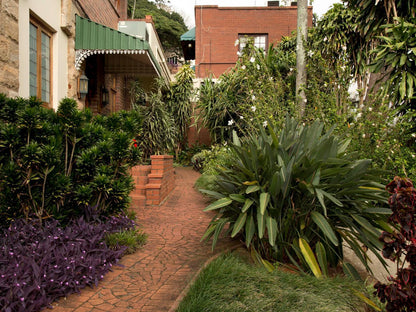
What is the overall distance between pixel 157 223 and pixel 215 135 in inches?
250

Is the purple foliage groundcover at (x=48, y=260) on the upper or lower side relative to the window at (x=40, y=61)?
lower

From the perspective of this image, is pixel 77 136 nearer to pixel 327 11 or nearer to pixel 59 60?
pixel 59 60

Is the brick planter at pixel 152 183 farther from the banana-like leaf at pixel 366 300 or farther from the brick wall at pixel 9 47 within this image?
the banana-like leaf at pixel 366 300

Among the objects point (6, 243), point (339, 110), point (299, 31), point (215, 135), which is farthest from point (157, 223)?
point (215, 135)

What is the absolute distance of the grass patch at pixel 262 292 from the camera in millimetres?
2299

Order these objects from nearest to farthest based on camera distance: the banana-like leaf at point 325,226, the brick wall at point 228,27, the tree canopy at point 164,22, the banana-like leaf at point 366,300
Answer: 1. the banana-like leaf at point 366,300
2. the banana-like leaf at point 325,226
3. the brick wall at point 228,27
4. the tree canopy at point 164,22

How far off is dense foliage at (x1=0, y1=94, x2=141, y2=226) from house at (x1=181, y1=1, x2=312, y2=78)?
13.0m

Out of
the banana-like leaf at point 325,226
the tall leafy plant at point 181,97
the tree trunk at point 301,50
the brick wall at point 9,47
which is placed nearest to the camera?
the banana-like leaf at point 325,226

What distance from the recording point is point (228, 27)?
54.0ft

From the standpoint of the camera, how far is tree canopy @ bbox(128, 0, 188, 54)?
1305 inches

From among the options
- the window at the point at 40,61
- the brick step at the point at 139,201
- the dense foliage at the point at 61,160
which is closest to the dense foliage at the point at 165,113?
the brick step at the point at 139,201

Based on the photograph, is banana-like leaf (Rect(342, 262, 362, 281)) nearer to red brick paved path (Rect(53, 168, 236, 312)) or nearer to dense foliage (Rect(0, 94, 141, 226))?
red brick paved path (Rect(53, 168, 236, 312))

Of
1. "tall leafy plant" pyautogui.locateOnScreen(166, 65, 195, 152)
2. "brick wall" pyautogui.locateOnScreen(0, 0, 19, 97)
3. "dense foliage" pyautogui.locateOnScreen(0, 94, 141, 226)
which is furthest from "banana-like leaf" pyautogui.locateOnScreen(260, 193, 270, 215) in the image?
"tall leafy plant" pyautogui.locateOnScreen(166, 65, 195, 152)

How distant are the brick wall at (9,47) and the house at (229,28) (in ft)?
39.5
